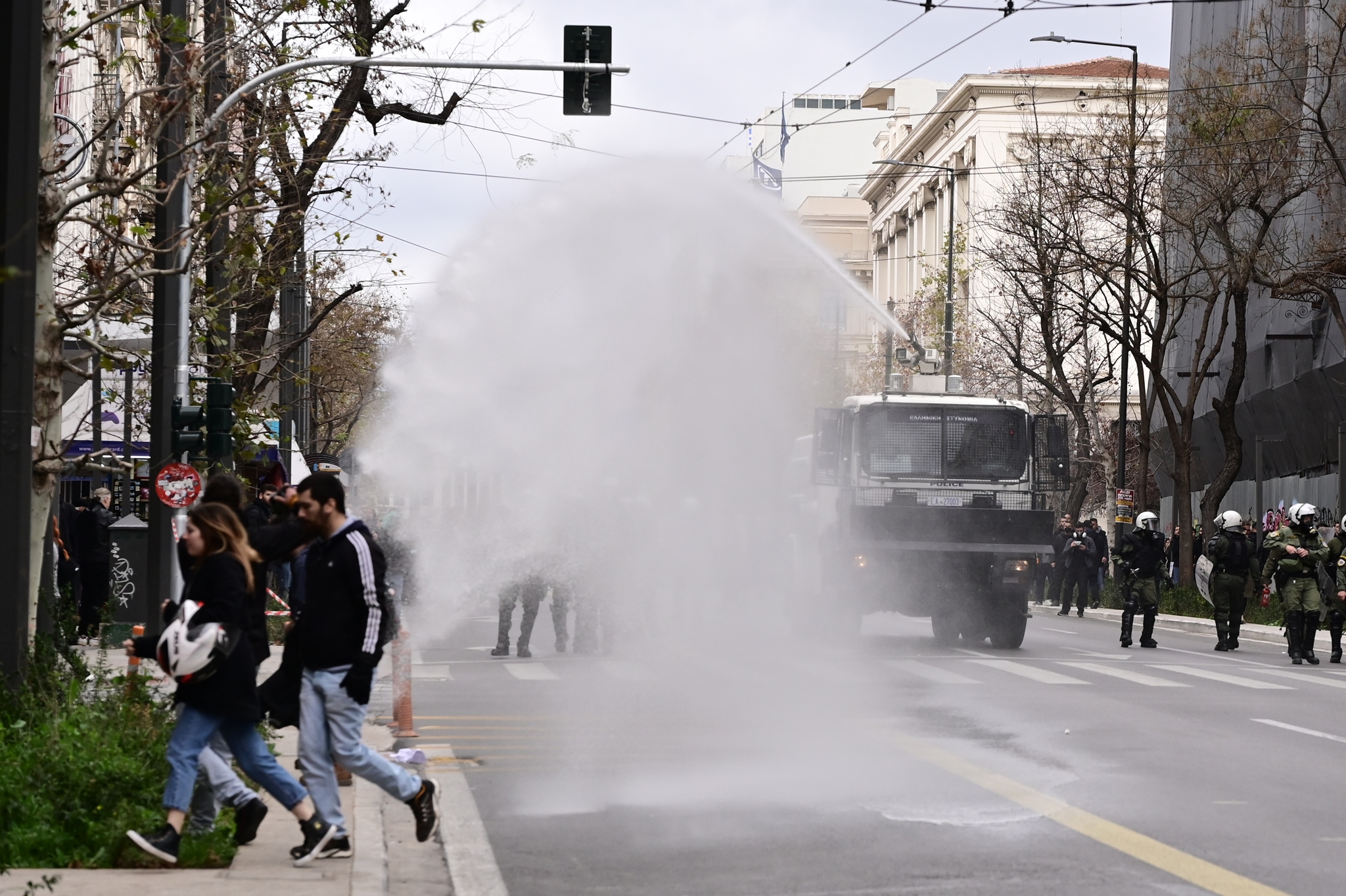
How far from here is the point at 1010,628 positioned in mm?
21234

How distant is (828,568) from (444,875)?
1328 centimetres

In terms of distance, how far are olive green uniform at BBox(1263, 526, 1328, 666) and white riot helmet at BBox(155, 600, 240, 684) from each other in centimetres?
1552

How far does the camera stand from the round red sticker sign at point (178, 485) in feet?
52.1

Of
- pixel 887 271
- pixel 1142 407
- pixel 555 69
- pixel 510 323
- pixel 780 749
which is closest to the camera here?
pixel 780 749

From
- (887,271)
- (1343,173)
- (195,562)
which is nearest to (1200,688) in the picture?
(195,562)

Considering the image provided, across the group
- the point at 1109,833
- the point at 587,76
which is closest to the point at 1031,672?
the point at 587,76

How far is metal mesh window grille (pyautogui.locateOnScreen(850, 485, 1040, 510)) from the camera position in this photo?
20594 mm

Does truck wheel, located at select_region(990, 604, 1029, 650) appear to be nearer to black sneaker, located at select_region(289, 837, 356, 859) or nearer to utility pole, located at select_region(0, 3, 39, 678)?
utility pole, located at select_region(0, 3, 39, 678)

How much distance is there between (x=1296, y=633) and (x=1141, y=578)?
3.03 meters

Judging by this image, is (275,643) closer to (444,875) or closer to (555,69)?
(555,69)

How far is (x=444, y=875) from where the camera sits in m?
7.70

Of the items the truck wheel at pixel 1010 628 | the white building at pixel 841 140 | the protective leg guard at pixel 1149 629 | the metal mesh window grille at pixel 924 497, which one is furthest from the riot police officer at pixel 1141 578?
the white building at pixel 841 140

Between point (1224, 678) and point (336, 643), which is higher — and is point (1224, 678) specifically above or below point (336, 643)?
below

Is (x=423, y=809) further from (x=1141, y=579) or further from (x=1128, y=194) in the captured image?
(x=1128, y=194)
